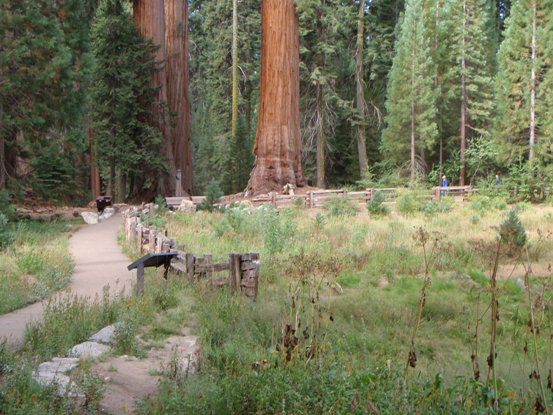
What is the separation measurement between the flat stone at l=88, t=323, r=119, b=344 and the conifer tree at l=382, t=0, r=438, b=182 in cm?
2835

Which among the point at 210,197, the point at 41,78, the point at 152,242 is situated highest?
the point at 41,78

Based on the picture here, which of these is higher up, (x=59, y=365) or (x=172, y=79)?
(x=172, y=79)

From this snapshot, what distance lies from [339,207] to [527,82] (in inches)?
563

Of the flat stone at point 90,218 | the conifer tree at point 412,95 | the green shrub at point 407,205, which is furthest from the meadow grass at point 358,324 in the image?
the conifer tree at point 412,95

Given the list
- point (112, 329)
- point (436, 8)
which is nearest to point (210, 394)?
point (112, 329)

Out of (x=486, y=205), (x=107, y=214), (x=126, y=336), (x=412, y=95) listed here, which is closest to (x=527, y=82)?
(x=412, y=95)

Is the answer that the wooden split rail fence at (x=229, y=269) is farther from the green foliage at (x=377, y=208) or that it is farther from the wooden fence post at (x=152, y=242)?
the green foliage at (x=377, y=208)

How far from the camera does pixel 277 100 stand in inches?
1000

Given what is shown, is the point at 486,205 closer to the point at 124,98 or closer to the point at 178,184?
the point at 178,184

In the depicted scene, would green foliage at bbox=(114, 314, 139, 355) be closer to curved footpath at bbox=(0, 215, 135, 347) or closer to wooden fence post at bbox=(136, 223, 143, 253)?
curved footpath at bbox=(0, 215, 135, 347)

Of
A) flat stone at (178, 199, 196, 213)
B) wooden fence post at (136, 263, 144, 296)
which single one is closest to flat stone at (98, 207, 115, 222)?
flat stone at (178, 199, 196, 213)

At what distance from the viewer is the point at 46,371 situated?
16.4 ft

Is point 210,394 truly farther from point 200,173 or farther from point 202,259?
point 200,173

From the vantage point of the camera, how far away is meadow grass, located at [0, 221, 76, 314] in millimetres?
8773
